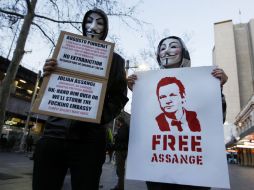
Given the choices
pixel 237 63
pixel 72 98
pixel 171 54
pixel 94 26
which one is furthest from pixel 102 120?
pixel 237 63

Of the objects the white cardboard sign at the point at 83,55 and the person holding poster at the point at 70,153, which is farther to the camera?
the white cardboard sign at the point at 83,55

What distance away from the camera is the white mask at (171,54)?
9.25 feet

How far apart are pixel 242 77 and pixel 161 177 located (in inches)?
3411

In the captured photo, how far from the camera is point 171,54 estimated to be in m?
2.84

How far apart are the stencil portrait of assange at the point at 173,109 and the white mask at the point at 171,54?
0.23m

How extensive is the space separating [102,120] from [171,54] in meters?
1.15

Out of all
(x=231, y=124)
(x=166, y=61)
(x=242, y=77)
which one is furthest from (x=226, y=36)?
(x=166, y=61)

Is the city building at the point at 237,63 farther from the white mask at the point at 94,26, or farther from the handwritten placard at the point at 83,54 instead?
the handwritten placard at the point at 83,54

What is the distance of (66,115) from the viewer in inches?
81.8

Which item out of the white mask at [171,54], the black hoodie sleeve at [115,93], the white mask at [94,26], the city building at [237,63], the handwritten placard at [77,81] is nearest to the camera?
the handwritten placard at [77,81]

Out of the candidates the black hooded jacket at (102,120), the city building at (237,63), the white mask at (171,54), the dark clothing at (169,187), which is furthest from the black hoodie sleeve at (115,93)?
the city building at (237,63)

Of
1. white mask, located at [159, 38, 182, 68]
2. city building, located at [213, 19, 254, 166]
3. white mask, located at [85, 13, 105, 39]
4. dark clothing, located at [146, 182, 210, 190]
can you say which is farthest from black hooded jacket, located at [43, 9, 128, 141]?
city building, located at [213, 19, 254, 166]

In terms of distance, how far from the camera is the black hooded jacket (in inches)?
81.5

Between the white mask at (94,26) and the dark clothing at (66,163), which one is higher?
the white mask at (94,26)
